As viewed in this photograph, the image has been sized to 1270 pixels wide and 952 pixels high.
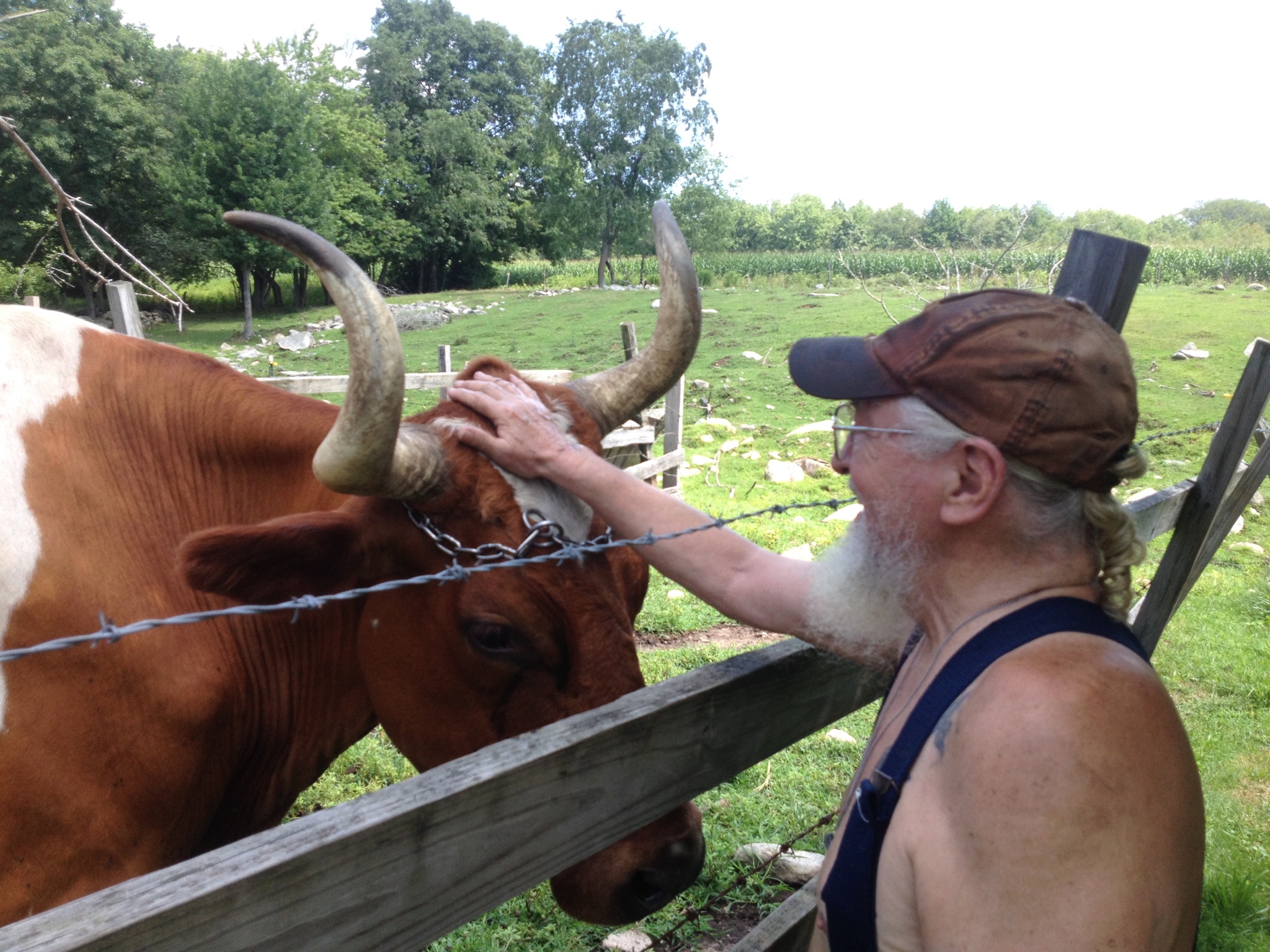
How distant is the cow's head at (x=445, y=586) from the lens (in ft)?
6.66

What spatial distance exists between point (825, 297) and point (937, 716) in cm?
2706

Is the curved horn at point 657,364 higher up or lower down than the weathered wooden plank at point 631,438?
higher up

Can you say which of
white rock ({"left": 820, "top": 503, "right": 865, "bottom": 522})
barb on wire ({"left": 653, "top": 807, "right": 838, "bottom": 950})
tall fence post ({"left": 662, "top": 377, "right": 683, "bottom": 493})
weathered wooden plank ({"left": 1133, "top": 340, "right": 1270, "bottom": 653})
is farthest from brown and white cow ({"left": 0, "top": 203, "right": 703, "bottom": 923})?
tall fence post ({"left": 662, "top": 377, "right": 683, "bottom": 493})

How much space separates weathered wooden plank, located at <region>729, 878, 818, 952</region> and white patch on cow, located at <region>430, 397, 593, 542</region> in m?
1.08

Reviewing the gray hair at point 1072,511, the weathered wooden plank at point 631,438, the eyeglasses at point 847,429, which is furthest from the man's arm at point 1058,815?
the weathered wooden plank at point 631,438

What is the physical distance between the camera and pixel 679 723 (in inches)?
66.8

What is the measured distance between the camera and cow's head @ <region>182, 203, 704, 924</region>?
2029 millimetres

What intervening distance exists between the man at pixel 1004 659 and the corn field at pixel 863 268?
11.9 meters

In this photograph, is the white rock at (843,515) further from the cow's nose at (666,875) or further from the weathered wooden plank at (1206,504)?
the cow's nose at (666,875)

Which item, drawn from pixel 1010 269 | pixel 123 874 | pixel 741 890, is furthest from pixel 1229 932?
pixel 1010 269

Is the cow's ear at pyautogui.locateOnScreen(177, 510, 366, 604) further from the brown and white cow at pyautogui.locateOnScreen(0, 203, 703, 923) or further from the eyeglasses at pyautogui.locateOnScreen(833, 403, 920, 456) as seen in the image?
the eyeglasses at pyautogui.locateOnScreen(833, 403, 920, 456)

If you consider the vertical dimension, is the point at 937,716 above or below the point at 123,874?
above

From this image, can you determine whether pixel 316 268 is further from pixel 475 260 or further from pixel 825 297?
pixel 475 260

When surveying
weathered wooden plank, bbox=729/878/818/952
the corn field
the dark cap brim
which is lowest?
weathered wooden plank, bbox=729/878/818/952
